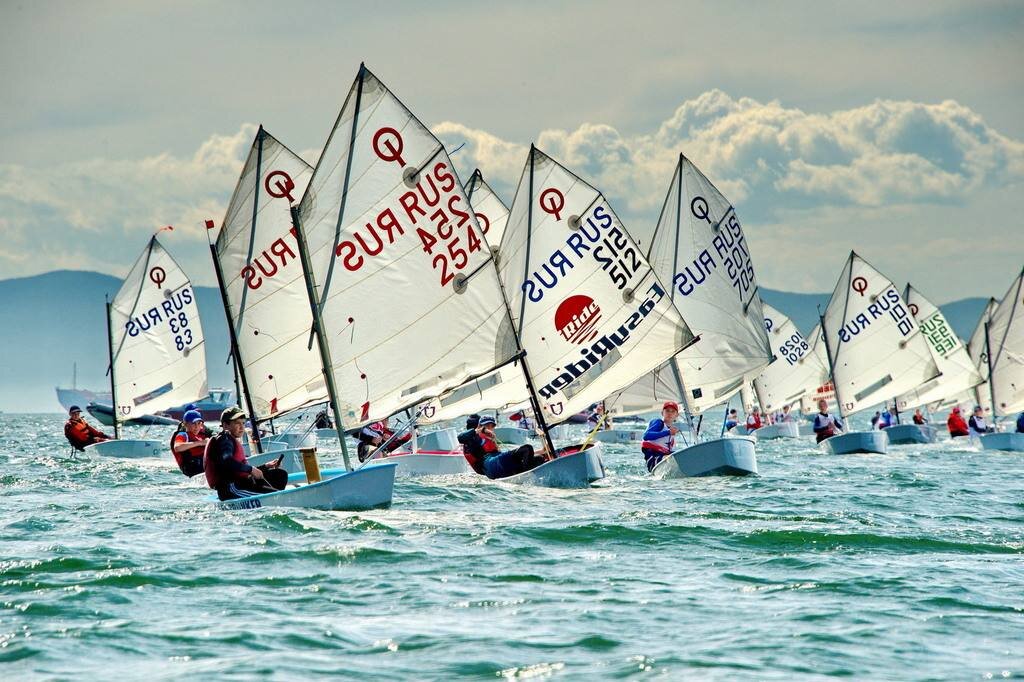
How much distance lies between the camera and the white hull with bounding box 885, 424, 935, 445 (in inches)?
1807

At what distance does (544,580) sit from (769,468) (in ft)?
59.9

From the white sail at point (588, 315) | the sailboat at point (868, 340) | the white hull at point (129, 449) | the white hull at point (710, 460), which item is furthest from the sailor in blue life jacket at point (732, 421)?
the white hull at point (129, 449)

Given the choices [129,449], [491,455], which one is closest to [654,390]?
[491,455]

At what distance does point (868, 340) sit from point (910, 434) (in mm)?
6745

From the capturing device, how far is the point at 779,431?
56.5 m

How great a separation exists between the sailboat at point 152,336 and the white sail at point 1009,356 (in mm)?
25842

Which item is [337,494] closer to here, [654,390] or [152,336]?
[654,390]

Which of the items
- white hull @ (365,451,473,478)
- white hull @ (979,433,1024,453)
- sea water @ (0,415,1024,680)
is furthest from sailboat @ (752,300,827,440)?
sea water @ (0,415,1024,680)

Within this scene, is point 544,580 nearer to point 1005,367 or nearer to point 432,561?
point 432,561

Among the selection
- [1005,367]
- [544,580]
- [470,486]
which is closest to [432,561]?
[544,580]

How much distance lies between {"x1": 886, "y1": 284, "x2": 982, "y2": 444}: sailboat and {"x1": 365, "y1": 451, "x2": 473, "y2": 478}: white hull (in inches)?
978

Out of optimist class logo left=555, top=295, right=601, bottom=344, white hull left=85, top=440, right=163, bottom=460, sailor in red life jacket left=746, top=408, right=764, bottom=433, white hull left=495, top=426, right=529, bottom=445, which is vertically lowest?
sailor in red life jacket left=746, top=408, right=764, bottom=433

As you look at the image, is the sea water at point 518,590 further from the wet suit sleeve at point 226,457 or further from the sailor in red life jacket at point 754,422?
the sailor in red life jacket at point 754,422

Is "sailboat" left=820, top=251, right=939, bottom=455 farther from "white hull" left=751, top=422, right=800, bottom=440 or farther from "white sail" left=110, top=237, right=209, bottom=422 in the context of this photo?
"white sail" left=110, top=237, right=209, bottom=422
